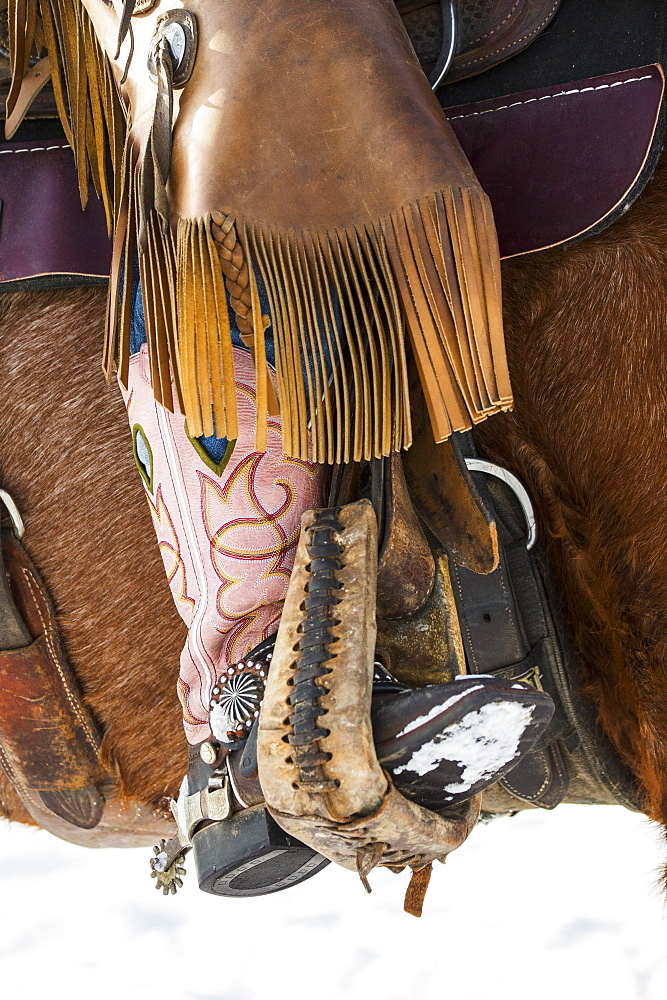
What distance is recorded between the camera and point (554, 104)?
3.15ft

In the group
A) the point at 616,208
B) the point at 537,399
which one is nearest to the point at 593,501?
the point at 537,399

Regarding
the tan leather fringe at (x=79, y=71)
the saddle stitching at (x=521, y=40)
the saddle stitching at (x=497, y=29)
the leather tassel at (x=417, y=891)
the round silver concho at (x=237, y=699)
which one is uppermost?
the tan leather fringe at (x=79, y=71)

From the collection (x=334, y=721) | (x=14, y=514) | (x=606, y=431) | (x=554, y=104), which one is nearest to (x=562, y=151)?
(x=554, y=104)

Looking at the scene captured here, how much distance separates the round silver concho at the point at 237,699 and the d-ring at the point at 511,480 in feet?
0.88

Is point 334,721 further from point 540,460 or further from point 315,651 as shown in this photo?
point 540,460

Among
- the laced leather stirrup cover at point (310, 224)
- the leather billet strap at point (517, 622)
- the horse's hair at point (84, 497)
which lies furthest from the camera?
the horse's hair at point (84, 497)

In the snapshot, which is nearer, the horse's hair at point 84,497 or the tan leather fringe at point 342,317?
the tan leather fringe at point 342,317

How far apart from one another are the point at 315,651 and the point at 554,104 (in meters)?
0.55

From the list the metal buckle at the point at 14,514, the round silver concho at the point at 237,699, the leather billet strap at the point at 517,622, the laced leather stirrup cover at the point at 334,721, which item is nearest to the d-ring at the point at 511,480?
the leather billet strap at the point at 517,622

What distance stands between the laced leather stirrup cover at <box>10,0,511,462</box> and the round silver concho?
212 millimetres

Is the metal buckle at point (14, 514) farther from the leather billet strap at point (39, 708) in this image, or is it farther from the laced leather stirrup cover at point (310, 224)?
the laced leather stirrup cover at point (310, 224)

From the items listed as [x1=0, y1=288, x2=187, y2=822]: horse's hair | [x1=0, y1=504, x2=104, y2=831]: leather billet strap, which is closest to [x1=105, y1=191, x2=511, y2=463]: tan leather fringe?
[x1=0, y1=288, x2=187, y2=822]: horse's hair

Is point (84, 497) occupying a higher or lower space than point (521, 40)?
lower

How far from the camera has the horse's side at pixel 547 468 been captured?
0.96 meters
